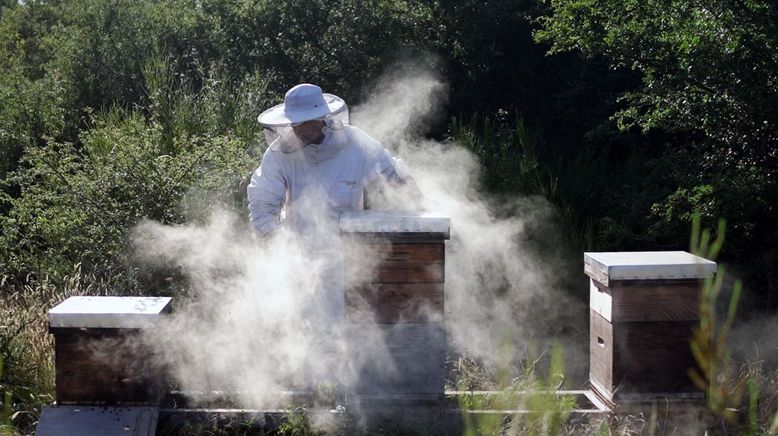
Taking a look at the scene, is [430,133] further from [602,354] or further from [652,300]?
[652,300]

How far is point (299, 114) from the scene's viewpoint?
4.19 metres

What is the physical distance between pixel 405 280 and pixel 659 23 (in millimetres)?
2666

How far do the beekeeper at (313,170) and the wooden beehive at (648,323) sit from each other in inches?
47.0

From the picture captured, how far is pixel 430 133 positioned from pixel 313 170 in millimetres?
3702

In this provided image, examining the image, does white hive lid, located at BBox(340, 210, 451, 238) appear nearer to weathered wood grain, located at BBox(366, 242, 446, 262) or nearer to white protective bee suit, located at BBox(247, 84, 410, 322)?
weathered wood grain, located at BBox(366, 242, 446, 262)

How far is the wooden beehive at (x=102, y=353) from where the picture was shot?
11.6ft

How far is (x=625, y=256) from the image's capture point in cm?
388

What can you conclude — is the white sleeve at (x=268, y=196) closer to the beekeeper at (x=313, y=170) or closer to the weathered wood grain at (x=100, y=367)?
the beekeeper at (x=313, y=170)

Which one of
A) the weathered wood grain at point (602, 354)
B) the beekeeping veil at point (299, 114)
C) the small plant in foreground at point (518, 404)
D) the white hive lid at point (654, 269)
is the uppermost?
the beekeeping veil at point (299, 114)

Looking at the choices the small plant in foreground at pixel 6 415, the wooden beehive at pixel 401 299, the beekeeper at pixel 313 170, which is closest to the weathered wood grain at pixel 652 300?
the wooden beehive at pixel 401 299

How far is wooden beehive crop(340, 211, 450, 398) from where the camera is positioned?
143 inches

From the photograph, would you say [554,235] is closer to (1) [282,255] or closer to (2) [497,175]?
(2) [497,175]

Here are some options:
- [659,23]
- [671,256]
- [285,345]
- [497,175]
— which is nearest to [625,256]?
[671,256]

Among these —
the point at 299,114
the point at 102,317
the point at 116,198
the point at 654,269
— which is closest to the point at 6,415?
the point at 102,317
